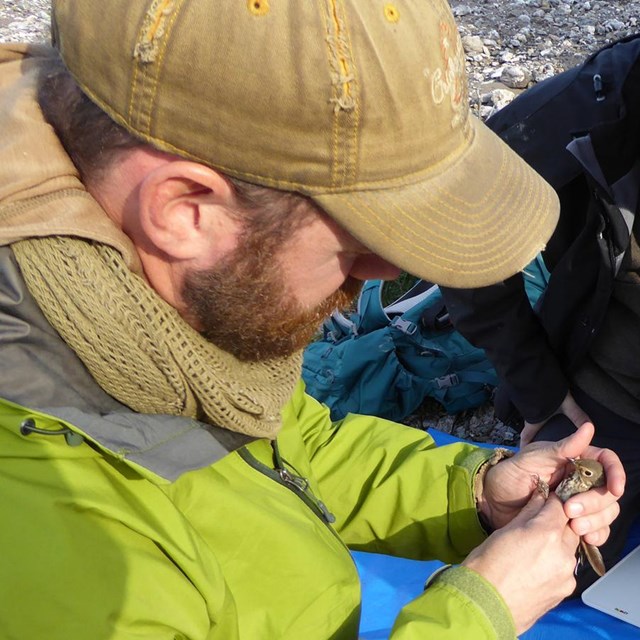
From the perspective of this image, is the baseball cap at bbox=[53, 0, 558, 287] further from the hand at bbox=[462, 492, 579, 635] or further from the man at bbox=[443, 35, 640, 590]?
the man at bbox=[443, 35, 640, 590]

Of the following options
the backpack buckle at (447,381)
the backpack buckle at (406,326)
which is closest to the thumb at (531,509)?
the backpack buckle at (447,381)

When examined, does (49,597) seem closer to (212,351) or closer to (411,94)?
(212,351)

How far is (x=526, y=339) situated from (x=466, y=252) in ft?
6.56

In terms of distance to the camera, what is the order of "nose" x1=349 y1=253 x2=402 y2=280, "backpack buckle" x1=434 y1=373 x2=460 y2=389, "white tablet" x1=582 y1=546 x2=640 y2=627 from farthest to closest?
"backpack buckle" x1=434 y1=373 x2=460 y2=389
"white tablet" x1=582 y1=546 x2=640 y2=627
"nose" x1=349 y1=253 x2=402 y2=280

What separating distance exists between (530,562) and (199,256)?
119 cm

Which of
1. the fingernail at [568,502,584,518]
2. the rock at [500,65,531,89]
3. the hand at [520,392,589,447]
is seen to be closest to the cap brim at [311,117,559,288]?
the fingernail at [568,502,584,518]

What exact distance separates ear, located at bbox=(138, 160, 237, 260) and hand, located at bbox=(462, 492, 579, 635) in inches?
43.3

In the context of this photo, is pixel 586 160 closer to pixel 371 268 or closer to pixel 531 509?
pixel 531 509

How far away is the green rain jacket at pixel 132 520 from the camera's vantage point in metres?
1.46

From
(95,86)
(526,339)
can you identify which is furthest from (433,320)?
(95,86)

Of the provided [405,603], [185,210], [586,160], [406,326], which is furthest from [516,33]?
[185,210]

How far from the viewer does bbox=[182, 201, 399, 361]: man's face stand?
5.47ft

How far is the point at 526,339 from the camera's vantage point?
3600 mm

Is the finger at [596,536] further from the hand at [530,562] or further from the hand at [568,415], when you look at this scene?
the hand at [568,415]
